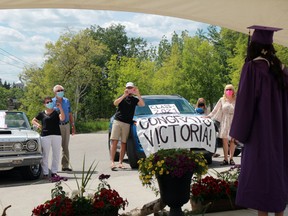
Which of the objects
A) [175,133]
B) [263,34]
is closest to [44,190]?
[175,133]

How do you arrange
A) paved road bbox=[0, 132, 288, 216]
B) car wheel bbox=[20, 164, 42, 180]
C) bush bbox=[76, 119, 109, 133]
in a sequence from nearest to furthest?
paved road bbox=[0, 132, 288, 216] → car wheel bbox=[20, 164, 42, 180] → bush bbox=[76, 119, 109, 133]

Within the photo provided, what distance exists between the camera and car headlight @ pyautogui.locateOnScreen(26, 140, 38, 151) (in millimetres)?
9030

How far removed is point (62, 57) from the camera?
4344 centimetres

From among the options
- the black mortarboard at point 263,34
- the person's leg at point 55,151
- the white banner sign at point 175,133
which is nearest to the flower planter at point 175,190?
the black mortarboard at point 263,34

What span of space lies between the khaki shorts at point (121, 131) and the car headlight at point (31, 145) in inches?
71.9

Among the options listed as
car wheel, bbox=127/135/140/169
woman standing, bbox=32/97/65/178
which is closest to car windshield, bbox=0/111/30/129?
woman standing, bbox=32/97/65/178

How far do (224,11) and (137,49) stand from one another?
264 ft

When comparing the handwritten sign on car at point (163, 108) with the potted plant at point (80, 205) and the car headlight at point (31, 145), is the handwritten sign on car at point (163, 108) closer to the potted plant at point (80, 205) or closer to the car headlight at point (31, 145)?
the car headlight at point (31, 145)

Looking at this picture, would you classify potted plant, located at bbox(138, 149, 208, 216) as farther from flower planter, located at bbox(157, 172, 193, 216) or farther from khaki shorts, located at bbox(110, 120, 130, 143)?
khaki shorts, located at bbox(110, 120, 130, 143)

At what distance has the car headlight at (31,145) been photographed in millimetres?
9030

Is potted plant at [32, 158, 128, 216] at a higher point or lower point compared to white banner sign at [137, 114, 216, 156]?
lower

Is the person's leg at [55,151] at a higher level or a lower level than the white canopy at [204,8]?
lower

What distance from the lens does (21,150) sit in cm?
894

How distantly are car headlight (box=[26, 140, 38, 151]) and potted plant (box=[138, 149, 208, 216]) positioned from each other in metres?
4.42
